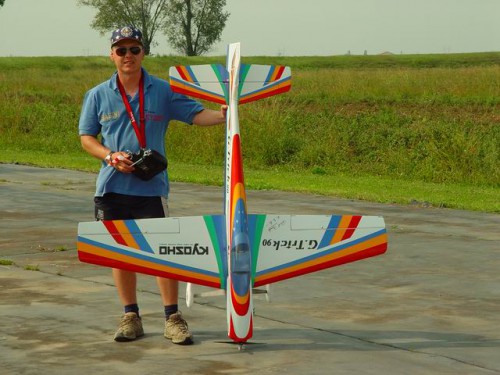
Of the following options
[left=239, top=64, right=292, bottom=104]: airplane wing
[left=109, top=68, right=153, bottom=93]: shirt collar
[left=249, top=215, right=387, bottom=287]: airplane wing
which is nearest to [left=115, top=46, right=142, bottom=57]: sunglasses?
[left=109, top=68, right=153, bottom=93]: shirt collar

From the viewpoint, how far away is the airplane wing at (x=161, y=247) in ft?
23.6

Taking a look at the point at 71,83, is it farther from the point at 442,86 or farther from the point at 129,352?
the point at 129,352

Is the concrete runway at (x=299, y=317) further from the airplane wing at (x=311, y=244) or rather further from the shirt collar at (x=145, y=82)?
the shirt collar at (x=145, y=82)

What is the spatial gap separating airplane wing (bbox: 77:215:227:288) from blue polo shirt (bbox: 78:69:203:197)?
617 millimetres

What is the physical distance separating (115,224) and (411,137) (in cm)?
2093

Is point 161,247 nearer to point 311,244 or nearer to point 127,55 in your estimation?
point 311,244

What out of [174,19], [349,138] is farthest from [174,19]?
[349,138]

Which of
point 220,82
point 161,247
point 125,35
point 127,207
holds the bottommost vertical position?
point 161,247

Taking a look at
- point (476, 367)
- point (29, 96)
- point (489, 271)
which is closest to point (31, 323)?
point (476, 367)

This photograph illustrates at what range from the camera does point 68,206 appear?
16.4 meters

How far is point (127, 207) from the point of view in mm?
7949

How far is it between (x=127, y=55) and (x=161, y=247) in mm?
1458

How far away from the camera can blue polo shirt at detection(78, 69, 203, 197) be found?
Result: 7.90 m

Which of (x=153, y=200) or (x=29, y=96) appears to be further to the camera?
(x=29, y=96)
